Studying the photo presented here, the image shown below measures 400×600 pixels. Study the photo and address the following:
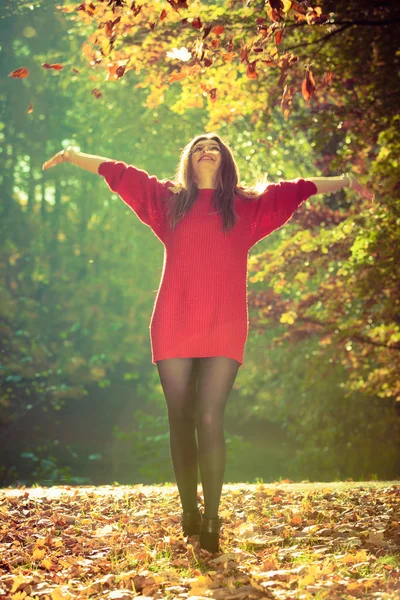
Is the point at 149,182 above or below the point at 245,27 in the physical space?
below

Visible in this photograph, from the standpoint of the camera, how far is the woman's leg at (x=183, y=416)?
4.62 metres

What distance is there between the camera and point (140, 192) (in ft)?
16.0

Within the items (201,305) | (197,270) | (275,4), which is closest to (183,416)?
(201,305)

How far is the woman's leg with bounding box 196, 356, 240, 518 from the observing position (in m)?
4.52

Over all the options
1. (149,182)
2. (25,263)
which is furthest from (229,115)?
(25,263)

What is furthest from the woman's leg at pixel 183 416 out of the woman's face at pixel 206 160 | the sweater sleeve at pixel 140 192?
the woman's face at pixel 206 160

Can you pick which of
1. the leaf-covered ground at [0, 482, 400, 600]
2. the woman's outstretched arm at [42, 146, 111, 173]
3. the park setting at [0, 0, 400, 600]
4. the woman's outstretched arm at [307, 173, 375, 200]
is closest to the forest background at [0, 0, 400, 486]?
the park setting at [0, 0, 400, 600]

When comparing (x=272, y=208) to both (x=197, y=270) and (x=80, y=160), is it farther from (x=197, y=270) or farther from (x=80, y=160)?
(x=80, y=160)

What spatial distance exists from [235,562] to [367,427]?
11.2 m

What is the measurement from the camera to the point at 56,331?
2242cm

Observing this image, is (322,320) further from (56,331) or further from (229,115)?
(56,331)

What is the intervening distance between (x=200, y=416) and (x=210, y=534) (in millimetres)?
627

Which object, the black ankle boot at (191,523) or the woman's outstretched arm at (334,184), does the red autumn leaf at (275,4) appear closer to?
the woman's outstretched arm at (334,184)

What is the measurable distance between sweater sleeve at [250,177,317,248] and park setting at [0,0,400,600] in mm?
13
